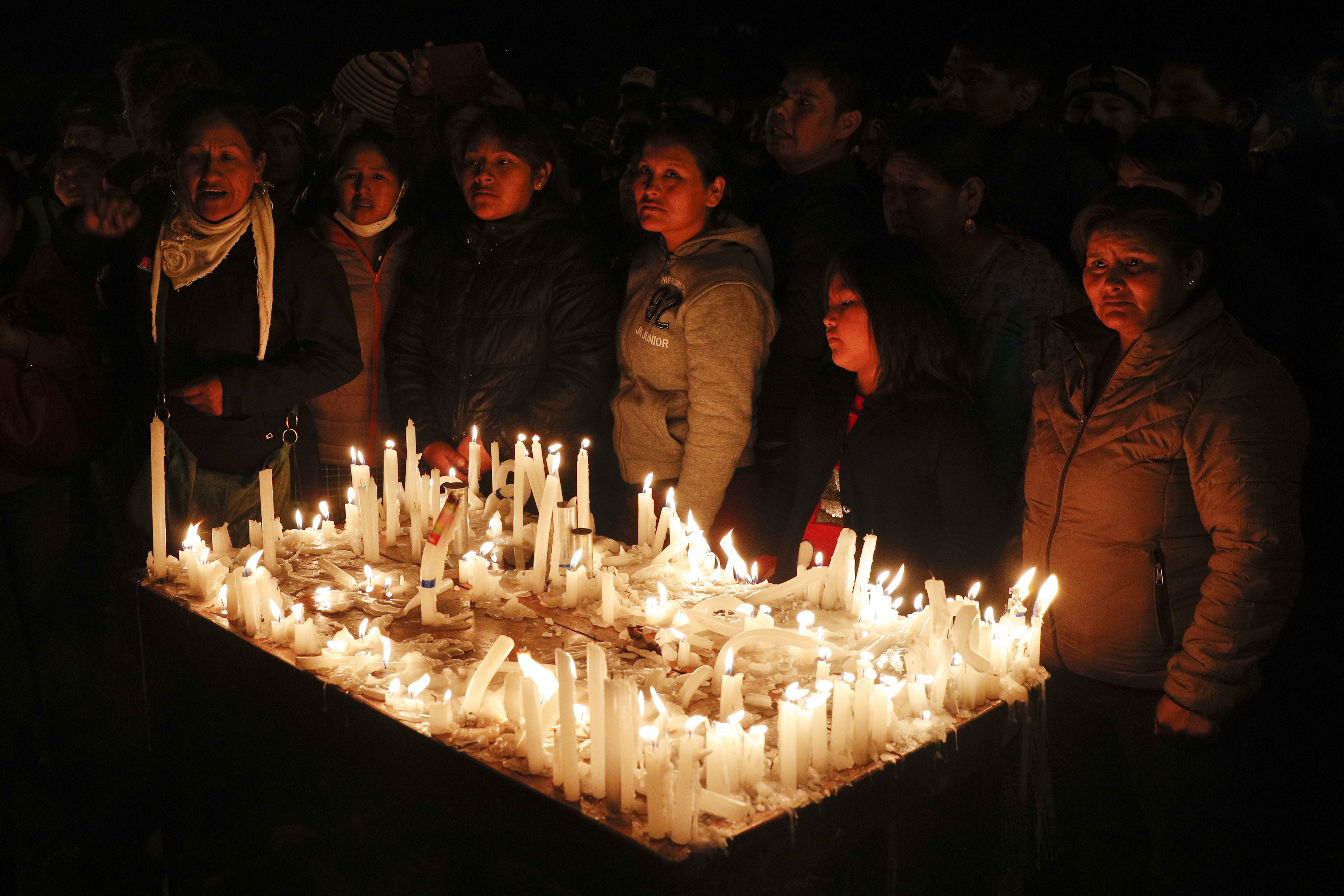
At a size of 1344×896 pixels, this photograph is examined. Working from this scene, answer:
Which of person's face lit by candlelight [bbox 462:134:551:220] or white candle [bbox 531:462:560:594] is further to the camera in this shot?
person's face lit by candlelight [bbox 462:134:551:220]

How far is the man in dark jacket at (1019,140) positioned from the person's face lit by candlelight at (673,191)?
106cm

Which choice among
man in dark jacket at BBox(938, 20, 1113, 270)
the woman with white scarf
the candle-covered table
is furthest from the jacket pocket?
the woman with white scarf

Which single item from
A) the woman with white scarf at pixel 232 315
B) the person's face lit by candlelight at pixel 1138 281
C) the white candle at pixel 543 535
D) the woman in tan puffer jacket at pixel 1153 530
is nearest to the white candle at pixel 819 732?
the woman in tan puffer jacket at pixel 1153 530

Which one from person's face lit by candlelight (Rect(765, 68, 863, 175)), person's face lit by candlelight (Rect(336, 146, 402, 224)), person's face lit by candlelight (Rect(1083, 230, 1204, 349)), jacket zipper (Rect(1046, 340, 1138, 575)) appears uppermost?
person's face lit by candlelight (Rect(765, 68, 863, 175))

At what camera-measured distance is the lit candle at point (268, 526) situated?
317 centimetres

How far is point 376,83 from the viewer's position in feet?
19.3

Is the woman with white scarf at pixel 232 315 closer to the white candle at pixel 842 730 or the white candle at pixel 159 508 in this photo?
the white candle at pixel 159 508

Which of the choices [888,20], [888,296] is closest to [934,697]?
[888,296]

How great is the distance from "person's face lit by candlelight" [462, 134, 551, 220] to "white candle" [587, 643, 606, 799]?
292 centimetres

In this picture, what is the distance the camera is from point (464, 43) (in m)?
5.30

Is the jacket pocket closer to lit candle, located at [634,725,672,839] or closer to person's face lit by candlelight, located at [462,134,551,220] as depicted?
lit candle, located at [634,725,672,839]

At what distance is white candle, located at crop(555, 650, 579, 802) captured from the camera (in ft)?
6.10

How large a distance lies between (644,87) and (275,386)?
2.88m

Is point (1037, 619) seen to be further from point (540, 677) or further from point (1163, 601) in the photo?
point (540, 677)
